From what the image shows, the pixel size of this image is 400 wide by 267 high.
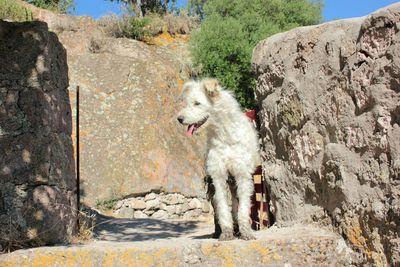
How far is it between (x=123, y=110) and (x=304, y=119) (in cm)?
823

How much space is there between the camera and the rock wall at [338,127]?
434 cm

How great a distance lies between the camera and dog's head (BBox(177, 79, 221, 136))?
17.6 ft

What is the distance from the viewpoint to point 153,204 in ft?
39.8

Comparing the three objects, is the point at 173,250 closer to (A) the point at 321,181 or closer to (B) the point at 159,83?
(A) the point at 321,181

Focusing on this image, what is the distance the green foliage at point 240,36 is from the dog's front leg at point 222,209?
10464 millimetres

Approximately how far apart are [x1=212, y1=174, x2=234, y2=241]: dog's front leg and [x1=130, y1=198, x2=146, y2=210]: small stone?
684 centimetres

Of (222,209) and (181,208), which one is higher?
(181,208)

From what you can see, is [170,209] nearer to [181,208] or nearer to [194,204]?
[181,208]

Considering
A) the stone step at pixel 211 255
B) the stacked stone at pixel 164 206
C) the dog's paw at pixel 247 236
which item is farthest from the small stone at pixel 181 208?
the stone step at pixel 211 255

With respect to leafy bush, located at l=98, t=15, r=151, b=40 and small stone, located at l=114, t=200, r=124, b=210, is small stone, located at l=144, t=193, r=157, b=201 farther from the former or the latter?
leafy bush, located at l=98, t=15, r=151, b=40

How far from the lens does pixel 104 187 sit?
1184 centimetres

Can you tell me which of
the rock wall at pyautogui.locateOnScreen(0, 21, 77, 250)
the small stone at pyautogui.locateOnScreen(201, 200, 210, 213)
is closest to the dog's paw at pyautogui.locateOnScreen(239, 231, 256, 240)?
the rock wall at pyautogui.locateOnScreen(0, 21, 77, 250)

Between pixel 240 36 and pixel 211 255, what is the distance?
514 inches

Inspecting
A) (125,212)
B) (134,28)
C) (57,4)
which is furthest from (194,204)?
(57,4)
